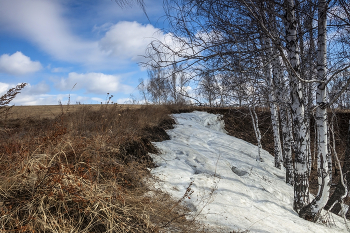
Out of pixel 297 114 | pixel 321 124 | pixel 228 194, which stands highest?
pixel 297 114

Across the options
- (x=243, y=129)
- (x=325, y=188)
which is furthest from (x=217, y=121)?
(x=325, y=188)

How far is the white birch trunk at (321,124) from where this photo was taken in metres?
3.96

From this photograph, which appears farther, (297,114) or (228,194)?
(297,114)

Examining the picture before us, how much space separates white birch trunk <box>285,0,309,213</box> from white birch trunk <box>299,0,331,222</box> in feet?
0.74

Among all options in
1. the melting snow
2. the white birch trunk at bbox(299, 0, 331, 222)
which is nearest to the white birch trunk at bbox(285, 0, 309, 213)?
the white birch trunk at bbox(299, 0, 331, 222)

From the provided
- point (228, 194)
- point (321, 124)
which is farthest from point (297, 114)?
point (228, 194)

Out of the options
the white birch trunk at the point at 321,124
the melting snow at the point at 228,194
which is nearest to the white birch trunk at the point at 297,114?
the white birch trunk at the point at 321,124

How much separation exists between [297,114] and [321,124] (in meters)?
0.46

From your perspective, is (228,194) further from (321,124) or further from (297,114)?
(321,124)

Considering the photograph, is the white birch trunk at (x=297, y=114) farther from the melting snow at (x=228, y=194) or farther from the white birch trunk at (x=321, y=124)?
the melting snow at (x=228, y=194)

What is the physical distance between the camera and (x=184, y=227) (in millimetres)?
2590

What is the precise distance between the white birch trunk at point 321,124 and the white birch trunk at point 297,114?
0.74 feet

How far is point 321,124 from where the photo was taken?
405 cm

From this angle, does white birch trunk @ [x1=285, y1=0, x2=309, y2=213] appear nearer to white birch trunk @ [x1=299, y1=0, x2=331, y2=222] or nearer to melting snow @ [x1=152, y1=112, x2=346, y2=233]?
white birch trunk @ [x1=299, y1=0, x2=331, y2=222]
